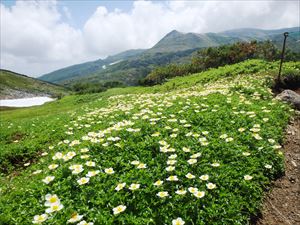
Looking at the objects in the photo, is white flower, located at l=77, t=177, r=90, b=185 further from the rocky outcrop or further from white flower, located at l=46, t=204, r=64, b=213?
the rocky outcrop

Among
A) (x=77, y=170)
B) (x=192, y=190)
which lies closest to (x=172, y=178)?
(x=192, y=190)

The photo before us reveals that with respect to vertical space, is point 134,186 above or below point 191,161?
above

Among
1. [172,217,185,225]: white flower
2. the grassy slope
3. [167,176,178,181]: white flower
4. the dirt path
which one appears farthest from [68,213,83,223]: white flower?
the dirt path

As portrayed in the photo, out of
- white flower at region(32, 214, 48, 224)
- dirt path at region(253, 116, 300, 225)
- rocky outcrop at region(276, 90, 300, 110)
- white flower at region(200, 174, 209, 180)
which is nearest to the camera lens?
white flower at region(32, 214, 48, 224)

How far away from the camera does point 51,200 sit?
5312 mm

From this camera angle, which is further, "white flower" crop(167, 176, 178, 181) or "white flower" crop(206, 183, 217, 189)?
"white flower" crop(167, 176, 178, 181)

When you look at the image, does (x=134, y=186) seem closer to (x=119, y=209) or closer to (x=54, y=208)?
(x=119, y=209)

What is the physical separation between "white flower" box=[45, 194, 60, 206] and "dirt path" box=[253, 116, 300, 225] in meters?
4.04

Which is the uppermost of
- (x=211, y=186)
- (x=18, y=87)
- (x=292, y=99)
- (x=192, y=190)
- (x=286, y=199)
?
(x=192, y=190)

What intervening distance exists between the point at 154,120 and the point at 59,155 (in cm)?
347

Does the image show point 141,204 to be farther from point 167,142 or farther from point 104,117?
point 104,117

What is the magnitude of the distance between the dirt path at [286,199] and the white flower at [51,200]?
404 cm

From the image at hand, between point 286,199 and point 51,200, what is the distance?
5.30m

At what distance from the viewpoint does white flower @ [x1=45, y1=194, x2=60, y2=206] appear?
5.21 meters
